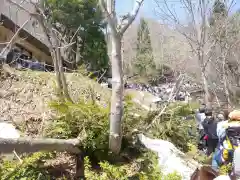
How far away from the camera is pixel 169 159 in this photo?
5.94m

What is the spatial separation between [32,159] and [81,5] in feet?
61.9

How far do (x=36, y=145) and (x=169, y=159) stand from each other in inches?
103

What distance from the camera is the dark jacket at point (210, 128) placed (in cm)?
740

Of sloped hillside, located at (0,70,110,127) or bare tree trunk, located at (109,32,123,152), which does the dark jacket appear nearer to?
sloped hillside, located at (0,70,110,127)

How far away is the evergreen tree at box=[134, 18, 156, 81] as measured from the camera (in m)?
38.7

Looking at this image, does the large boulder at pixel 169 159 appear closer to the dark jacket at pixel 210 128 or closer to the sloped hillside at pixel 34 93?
the sloped hillside at pixel 34 93

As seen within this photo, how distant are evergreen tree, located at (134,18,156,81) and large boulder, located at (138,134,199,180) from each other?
96.5 ft

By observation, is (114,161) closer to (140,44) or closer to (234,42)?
(234,42)

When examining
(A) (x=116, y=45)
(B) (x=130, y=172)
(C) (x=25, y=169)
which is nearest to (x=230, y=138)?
(B) (x=130, y=172)

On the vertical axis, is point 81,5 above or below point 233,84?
above

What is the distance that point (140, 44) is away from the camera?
42.3 m

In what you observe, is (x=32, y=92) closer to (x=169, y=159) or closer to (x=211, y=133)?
(x=169, y=159)

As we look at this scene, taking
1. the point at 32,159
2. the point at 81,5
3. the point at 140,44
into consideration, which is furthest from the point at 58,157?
the point at 140,44

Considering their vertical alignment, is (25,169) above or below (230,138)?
below
